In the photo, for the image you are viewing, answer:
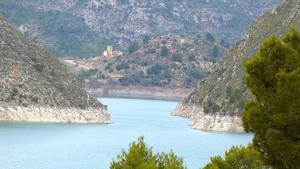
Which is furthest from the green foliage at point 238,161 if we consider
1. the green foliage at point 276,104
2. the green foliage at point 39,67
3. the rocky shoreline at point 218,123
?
the green foliage at point 39,67

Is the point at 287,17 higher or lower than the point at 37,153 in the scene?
higher

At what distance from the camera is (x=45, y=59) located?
481ft

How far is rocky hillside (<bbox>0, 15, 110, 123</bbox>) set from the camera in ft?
421

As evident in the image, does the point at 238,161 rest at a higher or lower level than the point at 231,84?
lower

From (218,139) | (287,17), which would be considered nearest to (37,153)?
(218,139)

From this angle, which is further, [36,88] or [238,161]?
[36,88]

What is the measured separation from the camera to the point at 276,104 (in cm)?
3547

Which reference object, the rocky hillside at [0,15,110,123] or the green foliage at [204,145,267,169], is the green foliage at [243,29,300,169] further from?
the rocky hillside at [0,15,110,123]

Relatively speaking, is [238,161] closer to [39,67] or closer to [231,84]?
[39,67]

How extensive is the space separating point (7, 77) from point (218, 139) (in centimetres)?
3228

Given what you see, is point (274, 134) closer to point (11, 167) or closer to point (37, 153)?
point (11, 167)

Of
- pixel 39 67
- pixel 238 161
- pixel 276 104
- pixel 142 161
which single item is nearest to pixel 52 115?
pixel 39 67

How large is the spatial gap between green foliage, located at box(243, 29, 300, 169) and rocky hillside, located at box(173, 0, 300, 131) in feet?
314

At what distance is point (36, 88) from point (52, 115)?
753 centimetres
